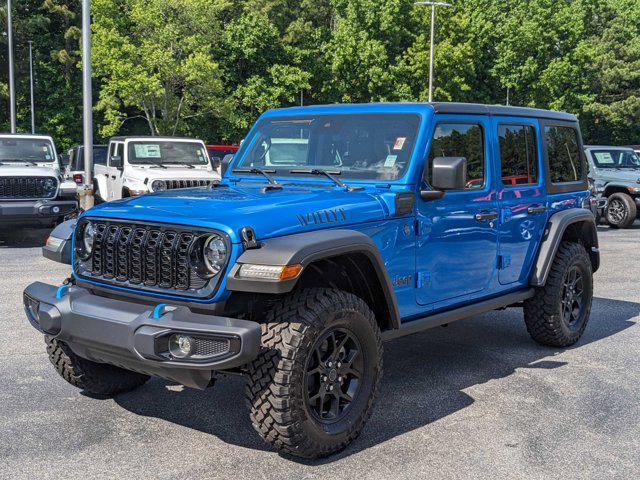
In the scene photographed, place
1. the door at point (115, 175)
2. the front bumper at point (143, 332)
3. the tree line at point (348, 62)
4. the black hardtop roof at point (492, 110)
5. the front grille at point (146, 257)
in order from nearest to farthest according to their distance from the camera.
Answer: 1. the front bumper at point (143, 332)
2. the front grille at point (146, 257)
3. the black hardtop roof at point (492, 110)
4. the door at point (115, 175)
5. the tree line at point (348, 62)

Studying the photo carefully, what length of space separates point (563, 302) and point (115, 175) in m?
11.2

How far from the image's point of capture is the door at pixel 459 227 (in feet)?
16.1

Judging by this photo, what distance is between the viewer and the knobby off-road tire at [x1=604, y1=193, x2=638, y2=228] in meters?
17.5

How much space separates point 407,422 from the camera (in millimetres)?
4688

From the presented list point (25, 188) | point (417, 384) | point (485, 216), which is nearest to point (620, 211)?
point (25, 188)

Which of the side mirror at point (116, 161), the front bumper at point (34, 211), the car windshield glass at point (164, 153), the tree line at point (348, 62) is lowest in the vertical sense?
the front bumper at point (34, 211)

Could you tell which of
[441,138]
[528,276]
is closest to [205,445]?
[441,138]

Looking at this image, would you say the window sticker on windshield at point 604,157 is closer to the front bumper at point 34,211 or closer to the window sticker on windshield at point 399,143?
the front bumper at point 34,211

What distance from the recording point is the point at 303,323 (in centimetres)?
388

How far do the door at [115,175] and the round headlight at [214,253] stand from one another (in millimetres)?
11505

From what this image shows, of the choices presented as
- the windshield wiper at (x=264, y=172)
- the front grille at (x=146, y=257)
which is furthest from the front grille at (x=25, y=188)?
the front grille at (x=146, y=257)

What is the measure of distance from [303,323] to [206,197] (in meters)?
1.11

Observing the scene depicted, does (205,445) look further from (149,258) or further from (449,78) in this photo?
(449,78)

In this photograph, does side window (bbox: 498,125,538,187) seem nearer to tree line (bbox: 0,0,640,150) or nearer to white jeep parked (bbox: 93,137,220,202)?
white jeep parked (bbox: 93,137,220,202)
